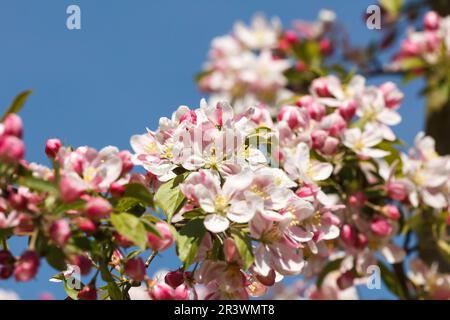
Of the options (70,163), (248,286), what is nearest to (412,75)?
(248,286)

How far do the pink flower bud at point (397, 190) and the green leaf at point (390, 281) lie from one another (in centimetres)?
35

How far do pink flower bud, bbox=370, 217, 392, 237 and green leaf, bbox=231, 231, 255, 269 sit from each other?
82 centimetres

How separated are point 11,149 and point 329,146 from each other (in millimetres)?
1039

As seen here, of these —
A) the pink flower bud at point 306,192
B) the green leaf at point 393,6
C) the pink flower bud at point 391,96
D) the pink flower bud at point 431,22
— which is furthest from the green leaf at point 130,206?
the green leaf at point 393,6

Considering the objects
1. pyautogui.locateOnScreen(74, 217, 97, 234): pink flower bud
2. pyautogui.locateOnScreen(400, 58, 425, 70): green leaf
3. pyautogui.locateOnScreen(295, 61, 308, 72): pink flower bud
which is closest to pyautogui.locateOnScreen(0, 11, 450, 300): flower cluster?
pyautogui.locateOnScreen(74, 217, 97, 234): pink flower bud

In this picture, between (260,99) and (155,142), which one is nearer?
(155,142)

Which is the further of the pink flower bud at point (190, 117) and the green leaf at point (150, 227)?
the pink flower bud at point (190, 117)

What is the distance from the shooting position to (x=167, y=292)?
1.47 m

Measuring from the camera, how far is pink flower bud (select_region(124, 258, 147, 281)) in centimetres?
139

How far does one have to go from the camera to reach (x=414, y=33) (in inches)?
141

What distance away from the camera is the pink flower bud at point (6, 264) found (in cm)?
124

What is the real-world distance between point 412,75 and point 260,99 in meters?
0.93

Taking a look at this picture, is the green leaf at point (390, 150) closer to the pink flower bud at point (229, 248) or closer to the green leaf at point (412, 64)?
the pink flower bud at point (229, 248)
